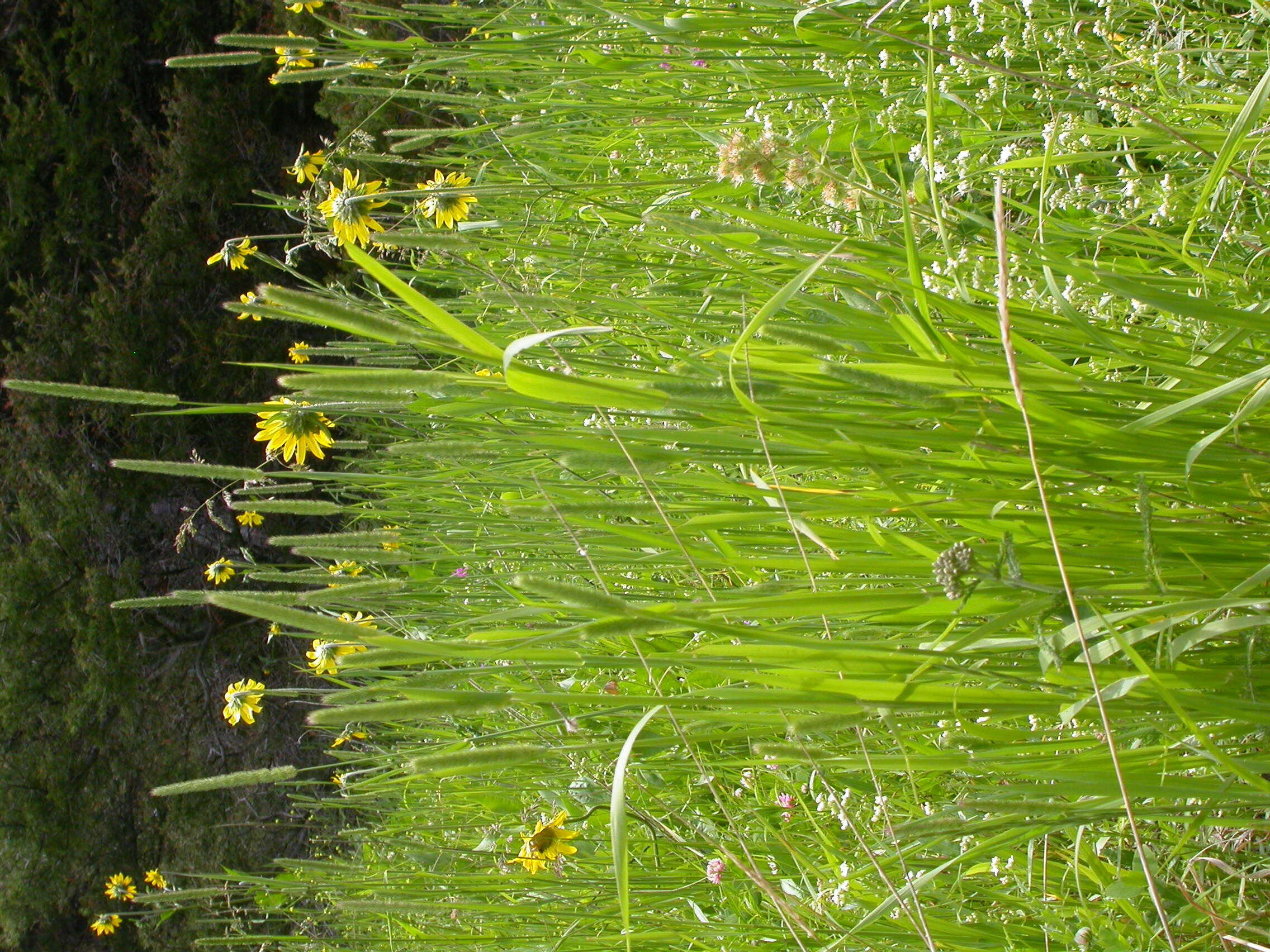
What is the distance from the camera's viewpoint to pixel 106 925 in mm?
4289

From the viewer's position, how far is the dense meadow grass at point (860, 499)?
0.68 metres

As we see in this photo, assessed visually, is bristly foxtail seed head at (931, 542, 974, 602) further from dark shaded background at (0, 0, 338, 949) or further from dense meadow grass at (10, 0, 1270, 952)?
dark shaded background at (0, 0, 338, 949)

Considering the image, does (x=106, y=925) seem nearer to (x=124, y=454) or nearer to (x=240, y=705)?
(x=124, y=454)

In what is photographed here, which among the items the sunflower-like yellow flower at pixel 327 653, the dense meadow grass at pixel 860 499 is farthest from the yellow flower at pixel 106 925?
the dense meadow grass at pixel 860 499

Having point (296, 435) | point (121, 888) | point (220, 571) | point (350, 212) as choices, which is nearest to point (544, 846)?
point (296, 435)

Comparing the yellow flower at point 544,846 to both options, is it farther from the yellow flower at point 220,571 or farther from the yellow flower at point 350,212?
the yellow flower at point 220,571

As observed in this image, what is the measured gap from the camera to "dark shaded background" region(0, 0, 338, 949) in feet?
15.0

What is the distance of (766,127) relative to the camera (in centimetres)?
126

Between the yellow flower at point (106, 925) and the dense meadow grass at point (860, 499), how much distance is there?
10.7 ft

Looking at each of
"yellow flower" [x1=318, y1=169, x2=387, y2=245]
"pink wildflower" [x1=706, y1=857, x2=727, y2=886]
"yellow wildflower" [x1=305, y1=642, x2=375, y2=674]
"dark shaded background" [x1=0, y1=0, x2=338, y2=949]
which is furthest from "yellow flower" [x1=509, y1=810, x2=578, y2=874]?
"dark shaded background" [x1=0, y1=0, x2=338, y2=949]

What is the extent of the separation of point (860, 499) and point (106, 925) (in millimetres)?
4833

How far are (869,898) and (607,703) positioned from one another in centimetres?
62

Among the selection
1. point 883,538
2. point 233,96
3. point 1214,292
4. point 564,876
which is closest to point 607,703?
point 883,538

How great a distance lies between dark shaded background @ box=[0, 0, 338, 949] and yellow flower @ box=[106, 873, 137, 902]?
0.20 m
